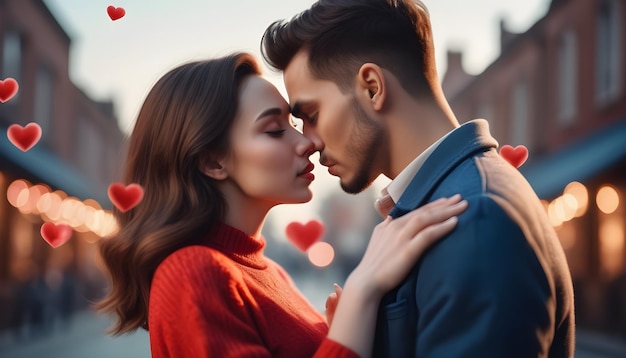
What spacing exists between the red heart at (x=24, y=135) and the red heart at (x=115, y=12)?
138cm

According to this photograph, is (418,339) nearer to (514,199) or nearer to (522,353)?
(522,353)

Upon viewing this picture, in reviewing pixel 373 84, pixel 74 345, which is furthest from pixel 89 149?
pixel 373 84

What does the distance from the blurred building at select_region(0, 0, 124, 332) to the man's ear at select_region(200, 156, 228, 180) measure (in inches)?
526

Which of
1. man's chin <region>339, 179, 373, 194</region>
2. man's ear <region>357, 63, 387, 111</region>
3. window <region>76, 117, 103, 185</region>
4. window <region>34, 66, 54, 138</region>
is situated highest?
man's ear <region>357, 63, 387, 111</region>

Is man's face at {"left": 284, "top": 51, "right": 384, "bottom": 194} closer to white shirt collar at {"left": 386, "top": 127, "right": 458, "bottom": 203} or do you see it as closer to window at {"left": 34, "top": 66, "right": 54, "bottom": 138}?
white shirt collar at {"left": 386, "top": 127, "right": 458, "bottom": 203}

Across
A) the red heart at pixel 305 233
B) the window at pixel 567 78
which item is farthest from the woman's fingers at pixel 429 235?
the window at pixel 567 78

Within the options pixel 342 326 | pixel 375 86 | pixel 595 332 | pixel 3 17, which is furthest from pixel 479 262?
pixel 3 17

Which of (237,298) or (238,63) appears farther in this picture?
(238,63)

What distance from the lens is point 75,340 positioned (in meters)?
19.7

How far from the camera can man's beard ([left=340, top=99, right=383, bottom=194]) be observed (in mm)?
3180

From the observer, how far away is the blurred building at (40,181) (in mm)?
20891

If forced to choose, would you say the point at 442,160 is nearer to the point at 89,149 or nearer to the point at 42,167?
the point at 42,167

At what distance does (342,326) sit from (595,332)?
16576 mm

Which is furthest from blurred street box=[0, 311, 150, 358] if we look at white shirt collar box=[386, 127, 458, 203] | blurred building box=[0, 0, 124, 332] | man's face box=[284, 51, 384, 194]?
white shirt collar box=[386, 127, 458, 203]
